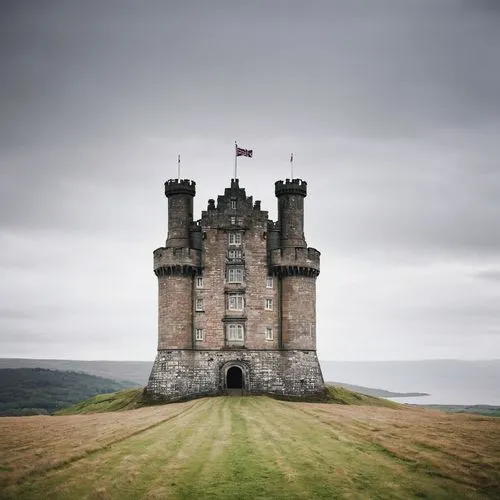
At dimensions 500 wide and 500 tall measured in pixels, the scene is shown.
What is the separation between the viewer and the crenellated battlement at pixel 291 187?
225 ft

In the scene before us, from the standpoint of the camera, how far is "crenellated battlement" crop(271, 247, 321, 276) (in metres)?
66.1

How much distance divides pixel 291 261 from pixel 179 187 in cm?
1402

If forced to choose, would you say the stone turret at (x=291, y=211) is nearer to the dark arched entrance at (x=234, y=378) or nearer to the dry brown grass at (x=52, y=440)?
the dark arched entrance at (x=234, y=378)

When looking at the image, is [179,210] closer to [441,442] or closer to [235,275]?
[235,275]

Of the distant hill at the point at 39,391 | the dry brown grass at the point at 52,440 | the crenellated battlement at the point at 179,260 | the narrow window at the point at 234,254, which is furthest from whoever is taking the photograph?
the distant hill at the point at 39,391

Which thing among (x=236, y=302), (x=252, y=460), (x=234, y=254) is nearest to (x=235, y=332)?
(x=236, y=302)

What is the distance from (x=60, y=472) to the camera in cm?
2509

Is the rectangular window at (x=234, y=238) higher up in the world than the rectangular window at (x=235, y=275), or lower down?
higher up

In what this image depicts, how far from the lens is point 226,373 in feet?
210

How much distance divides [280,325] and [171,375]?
1182 cm

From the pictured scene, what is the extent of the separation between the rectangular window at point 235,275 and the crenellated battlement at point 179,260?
126 inches

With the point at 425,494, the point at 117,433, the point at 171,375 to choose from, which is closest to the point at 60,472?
the point at 117,433

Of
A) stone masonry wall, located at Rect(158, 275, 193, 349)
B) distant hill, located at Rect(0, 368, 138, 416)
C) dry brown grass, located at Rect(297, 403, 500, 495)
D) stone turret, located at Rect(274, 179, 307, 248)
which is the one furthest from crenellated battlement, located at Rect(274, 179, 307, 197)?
distant hill, located at Rect(0, 368, 138, 416)

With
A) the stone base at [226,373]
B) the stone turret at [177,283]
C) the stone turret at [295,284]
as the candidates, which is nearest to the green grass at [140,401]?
the stone base at [226,373]
